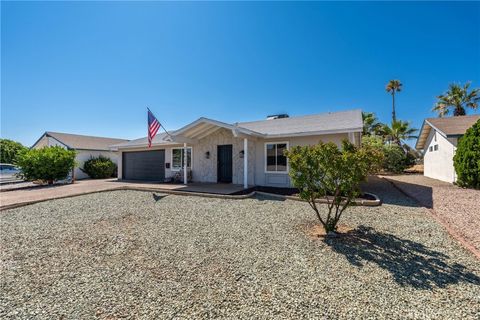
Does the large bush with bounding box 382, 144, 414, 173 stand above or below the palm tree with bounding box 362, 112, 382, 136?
below

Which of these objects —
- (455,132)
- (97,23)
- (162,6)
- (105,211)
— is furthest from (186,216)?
(455,132)


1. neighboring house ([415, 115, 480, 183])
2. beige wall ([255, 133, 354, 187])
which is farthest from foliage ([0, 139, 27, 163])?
neighboring house ([415, 115, 480, 183])

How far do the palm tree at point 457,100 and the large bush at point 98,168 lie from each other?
1334 inches

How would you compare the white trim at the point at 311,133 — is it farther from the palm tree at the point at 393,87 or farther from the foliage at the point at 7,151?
the foliage at the point at 7,151

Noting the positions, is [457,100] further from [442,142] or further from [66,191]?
[66,191]

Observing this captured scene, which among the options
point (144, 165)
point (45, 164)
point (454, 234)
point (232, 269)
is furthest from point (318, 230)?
point (45, 164)

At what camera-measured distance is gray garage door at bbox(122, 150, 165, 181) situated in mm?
14586

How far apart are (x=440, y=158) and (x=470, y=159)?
502 cm

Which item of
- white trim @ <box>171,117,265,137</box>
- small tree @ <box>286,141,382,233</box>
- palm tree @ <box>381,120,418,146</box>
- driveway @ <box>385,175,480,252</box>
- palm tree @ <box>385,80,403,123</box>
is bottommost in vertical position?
driveway @ <box>385,175,480,252</box>

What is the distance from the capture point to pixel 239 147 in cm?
1123

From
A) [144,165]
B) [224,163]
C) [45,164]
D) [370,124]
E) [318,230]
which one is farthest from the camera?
[370,124]

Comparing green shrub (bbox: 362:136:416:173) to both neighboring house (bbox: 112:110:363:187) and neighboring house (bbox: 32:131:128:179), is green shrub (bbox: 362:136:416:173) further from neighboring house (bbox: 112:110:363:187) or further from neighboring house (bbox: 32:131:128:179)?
neighboring house (bbox: 32:131:128:179)

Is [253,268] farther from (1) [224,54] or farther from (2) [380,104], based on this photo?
(2) [380,104]

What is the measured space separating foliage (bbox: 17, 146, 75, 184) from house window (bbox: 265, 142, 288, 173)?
1327 centimetres
